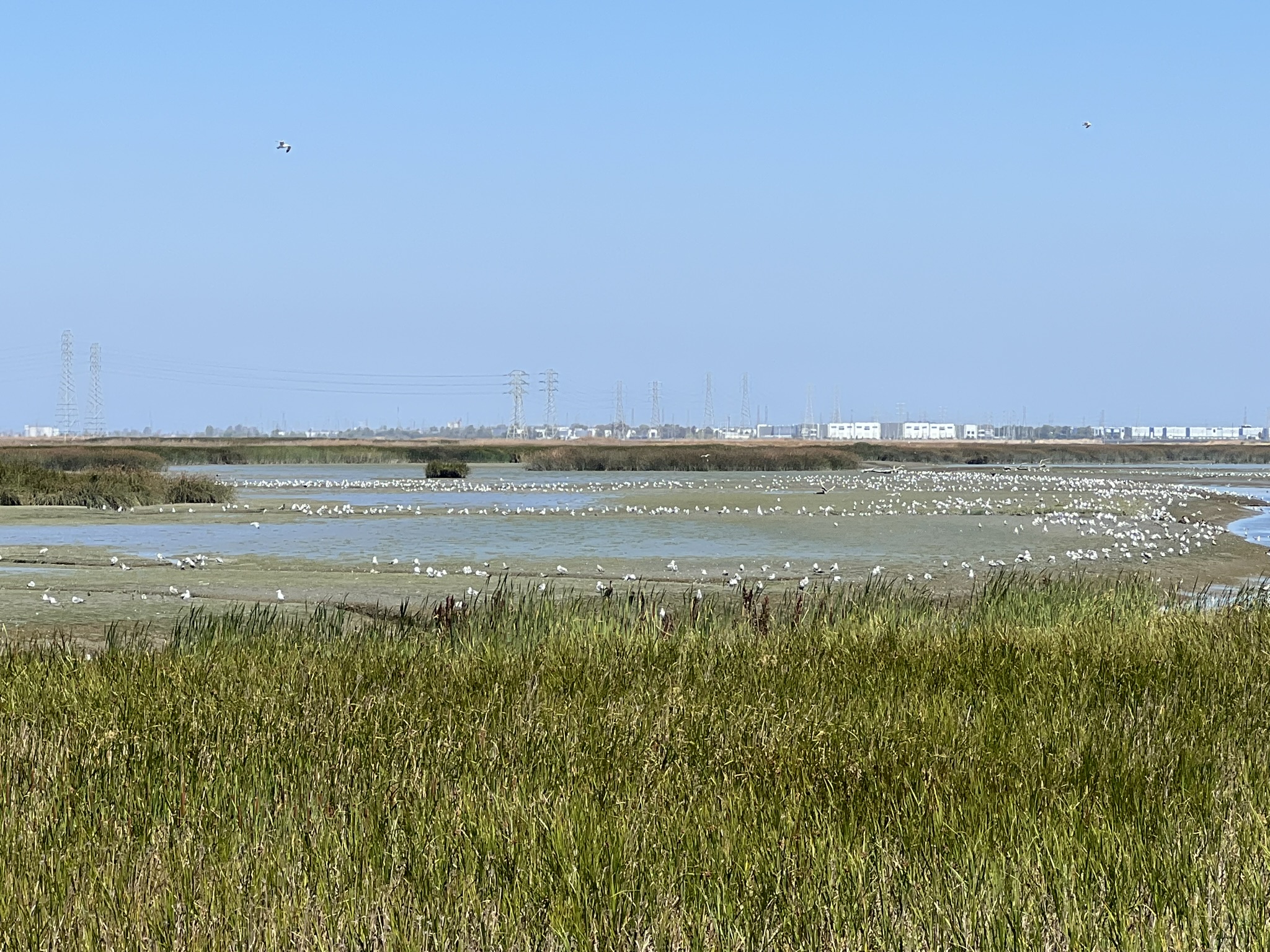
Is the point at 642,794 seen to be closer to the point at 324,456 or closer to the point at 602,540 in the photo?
the point at 602,540

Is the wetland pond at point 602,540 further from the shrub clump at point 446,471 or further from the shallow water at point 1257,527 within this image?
the shrub clump at point 446,471

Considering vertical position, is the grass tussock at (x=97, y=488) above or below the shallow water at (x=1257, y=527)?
above

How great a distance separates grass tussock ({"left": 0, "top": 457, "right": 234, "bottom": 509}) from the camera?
101ft

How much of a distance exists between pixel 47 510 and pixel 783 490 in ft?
70.8

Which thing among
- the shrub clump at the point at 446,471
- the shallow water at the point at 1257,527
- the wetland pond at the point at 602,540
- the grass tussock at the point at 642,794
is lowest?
the shallow water at the point at 1257,527

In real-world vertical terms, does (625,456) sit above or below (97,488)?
above

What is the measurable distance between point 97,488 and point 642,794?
1159 inches

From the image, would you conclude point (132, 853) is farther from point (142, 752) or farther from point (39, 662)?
point (39, 662)

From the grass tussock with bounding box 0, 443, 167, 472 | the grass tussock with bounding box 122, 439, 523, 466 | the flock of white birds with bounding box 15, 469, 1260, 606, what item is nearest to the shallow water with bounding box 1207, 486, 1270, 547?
the flock of white birds with bounding box 15, 469, 1260, 606

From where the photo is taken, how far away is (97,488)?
3155 cm

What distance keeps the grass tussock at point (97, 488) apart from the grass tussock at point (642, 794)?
24.1 m

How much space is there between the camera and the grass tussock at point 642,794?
3740 mm

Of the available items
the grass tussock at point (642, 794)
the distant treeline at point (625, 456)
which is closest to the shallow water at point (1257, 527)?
the grass tussock at point (642, 794)

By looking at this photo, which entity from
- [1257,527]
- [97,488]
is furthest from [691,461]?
[1257,527]
